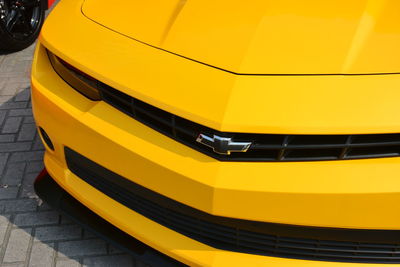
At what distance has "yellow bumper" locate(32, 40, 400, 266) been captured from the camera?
1426 mm

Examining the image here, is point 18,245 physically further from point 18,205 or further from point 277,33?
point 277,33

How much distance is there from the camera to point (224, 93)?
1526 millimetres

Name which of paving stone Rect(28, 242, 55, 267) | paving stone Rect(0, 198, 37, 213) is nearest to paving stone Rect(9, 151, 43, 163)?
paving stone Rect(0, 198, 37, 213)

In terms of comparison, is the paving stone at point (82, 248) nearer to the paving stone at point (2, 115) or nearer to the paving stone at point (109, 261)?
the paving stone at point (109, 261)

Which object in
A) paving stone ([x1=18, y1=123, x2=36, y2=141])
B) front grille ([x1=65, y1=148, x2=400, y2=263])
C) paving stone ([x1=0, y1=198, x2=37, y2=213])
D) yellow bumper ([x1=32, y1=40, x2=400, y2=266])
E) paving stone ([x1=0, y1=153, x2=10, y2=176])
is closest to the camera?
yellow bumper ([x1=32, y1=40, x2=400, y2=266])

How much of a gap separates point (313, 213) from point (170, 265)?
703 millimetres

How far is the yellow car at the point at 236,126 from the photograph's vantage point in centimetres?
144

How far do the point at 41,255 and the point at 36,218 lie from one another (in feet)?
0.93

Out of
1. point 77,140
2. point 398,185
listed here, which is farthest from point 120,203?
point 398,185

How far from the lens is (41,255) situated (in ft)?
7.37

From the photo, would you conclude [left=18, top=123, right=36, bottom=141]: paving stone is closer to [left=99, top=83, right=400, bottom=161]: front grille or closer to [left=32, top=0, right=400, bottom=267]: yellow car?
[left=32, top=0, right=400, bottom=267]: yellow car

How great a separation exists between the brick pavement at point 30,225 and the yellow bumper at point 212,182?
17.1 inches

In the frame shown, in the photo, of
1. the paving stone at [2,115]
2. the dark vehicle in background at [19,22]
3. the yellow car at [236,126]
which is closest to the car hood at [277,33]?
the yellow car at [236,126]

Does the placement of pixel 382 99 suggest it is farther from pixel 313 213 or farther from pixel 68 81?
pixel 68 81
